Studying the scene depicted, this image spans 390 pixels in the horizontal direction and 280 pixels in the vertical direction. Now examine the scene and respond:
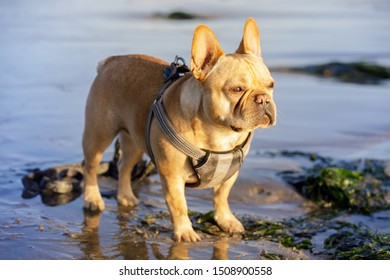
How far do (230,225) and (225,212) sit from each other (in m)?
0.12

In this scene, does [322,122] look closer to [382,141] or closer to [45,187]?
[382,141]

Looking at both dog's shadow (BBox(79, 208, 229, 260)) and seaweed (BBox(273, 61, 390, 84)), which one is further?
seaweed (BBox(273, 61, 390, 84))

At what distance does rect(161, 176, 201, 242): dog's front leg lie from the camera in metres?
5.97

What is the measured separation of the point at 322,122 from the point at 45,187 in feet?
13.8

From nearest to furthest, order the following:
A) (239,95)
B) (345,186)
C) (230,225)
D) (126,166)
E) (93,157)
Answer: (239,95) < (230,225) < (93,157) < (126,166) < (345,186)

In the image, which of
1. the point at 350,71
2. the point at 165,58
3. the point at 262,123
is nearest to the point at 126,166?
the point at 262,123

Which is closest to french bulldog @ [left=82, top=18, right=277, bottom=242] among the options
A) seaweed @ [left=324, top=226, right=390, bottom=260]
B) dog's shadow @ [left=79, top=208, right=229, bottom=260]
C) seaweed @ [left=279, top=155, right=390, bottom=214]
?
dog's shadow @ [left=79, top=208, right=229, bottom=260]

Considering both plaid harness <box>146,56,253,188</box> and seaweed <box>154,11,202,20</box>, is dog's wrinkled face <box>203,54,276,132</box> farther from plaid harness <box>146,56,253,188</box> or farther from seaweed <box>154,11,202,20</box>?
seaweed <box>154,11,202,20</box>

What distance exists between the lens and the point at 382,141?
9.24 m

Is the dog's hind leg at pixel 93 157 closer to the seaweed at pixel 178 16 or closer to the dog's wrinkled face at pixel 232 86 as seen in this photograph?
the dog's wrinkled face at pixel 232 86

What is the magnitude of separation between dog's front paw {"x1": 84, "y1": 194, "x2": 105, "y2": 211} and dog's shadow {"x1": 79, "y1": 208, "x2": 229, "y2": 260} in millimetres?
427

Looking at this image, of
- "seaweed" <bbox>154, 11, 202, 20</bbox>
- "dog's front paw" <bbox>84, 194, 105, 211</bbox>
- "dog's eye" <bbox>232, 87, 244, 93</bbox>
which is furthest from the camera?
"seaweed" <bbox>154, 11, 202, 20</bbox>

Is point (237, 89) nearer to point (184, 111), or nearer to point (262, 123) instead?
point (262, 123)

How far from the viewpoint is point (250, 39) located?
19.3 ft
